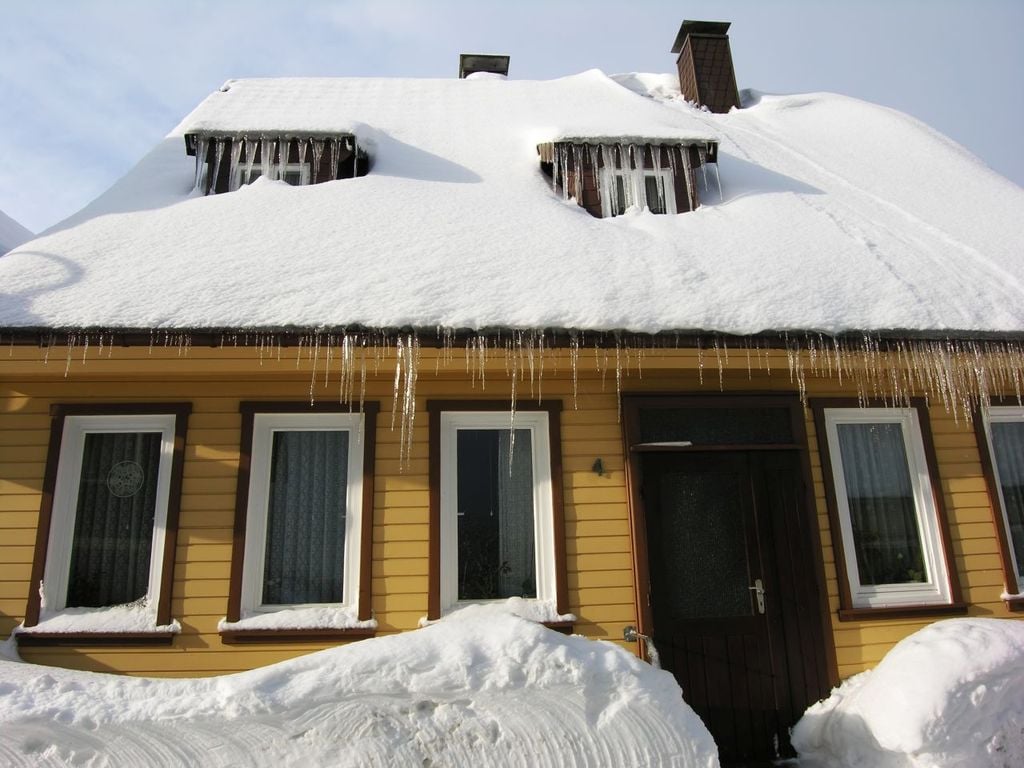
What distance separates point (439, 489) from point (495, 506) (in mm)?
451

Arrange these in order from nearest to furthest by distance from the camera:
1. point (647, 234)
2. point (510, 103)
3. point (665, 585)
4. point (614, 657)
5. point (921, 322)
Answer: point (614, 657) → point (921, 322) → point (665, 585) → point (647, 234) → point (510, 103)

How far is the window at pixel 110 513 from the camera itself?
4.38 m

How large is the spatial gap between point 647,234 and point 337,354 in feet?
8.77

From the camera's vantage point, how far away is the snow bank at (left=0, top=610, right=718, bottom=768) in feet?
7.89

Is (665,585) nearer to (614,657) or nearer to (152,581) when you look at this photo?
(614,657)

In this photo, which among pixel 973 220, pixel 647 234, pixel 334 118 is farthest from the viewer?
pixel 334 118

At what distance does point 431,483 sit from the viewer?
4.60m

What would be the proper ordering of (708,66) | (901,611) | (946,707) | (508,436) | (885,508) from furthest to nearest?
(708,66) < (885,508) < (508,436) < (901,611) < (946,707)

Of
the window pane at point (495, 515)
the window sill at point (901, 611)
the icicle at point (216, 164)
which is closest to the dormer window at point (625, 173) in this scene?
the window pane at point (495, 515)

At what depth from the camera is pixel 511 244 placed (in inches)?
185

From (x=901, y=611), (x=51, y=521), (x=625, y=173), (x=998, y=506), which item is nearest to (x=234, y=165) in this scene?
(x=51, y=521)

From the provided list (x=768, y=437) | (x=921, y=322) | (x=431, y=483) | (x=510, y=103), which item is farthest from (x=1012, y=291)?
(x=510, y=103)

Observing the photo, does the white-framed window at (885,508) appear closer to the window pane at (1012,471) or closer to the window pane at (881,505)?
the window pane at (881,505)

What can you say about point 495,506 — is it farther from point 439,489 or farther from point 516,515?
point 439,489
